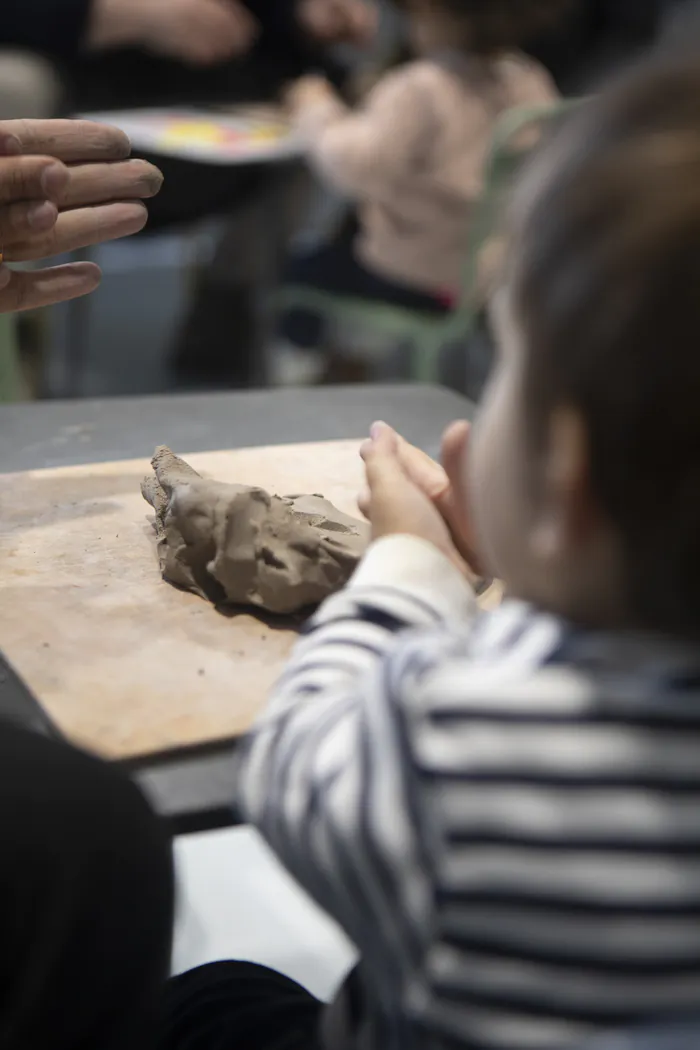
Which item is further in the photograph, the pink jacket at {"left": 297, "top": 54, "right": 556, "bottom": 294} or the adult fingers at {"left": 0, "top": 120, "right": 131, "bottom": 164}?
the pink jacket at {"left": 297, "top": 54, "right": 556, "bottom": 294}

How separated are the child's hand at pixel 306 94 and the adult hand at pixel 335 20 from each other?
0.43 feet

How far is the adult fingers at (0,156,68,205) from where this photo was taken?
988mm

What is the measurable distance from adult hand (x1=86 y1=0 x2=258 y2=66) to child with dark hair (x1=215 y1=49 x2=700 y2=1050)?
219 cm

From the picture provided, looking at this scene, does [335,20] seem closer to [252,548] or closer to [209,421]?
[209,421]

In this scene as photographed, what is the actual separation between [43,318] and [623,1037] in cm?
225

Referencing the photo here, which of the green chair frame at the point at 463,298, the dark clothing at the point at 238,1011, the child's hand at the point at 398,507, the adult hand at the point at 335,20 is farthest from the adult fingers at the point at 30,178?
the adult hand at the point at 335,20

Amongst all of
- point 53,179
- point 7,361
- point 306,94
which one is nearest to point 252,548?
point 53,179

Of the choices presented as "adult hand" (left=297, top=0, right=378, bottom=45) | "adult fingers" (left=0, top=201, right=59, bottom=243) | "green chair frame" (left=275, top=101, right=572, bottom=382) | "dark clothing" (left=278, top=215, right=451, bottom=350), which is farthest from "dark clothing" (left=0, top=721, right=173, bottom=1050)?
"adult hand" (left=297, top=0, right=378, bottom=45)

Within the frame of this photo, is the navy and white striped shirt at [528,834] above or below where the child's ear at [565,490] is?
below

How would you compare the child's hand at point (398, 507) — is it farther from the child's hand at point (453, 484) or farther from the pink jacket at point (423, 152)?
the pink jacket at point (423, 152)

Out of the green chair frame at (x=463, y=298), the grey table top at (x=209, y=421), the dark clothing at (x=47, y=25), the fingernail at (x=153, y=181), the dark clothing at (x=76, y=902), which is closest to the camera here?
the dark clothing at (x=76, y=902)

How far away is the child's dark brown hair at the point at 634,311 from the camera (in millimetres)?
466

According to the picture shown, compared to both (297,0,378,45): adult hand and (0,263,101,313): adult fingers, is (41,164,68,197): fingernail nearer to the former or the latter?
(0,263,101,313): adult fingers

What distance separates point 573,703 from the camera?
1.67 ft
